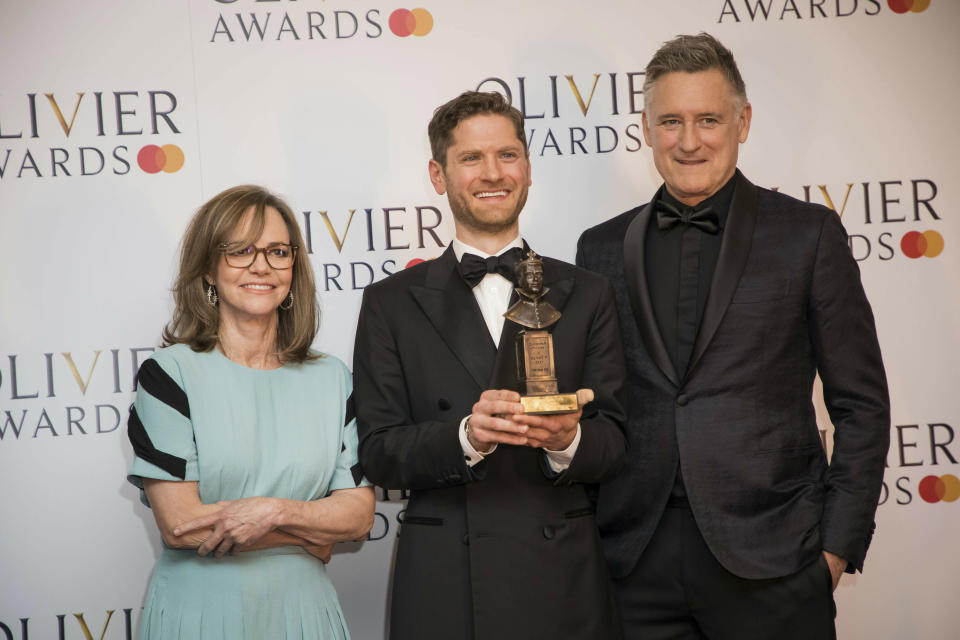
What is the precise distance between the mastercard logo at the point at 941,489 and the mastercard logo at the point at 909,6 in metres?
2.05

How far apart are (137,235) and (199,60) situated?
0.78 meters

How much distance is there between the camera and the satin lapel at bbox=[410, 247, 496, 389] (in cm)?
261

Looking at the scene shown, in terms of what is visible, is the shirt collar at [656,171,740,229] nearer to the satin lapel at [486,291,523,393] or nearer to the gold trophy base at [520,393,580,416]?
the satin lapel at [486,291,523,393]

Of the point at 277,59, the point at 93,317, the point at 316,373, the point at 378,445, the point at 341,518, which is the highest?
the point at 277,59

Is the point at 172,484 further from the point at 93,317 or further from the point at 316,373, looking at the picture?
the point at 93,317

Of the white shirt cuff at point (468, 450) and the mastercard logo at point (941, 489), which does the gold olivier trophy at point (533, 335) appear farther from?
the mastercard logo at point (941, 489)

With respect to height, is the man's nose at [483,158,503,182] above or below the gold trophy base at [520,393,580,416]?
above

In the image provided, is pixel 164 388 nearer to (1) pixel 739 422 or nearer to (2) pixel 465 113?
(2) pixel 465 113

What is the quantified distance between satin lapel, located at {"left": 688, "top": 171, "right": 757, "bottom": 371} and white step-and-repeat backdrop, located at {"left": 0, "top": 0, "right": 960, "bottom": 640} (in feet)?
3.54

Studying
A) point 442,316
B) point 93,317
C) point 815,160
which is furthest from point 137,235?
point 815,160

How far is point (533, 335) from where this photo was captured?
240cm

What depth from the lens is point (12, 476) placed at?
363cm

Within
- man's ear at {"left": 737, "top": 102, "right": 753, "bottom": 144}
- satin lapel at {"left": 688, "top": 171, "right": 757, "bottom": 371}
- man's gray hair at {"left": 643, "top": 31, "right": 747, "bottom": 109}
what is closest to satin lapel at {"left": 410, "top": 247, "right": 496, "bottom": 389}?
satin lapel at {"left": 688, "top": 171, "right": 757, "bottom": 371}

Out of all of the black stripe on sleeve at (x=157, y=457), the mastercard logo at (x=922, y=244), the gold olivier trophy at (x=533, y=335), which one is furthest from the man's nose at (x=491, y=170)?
the mastercard logo at (x=922, y=244)
